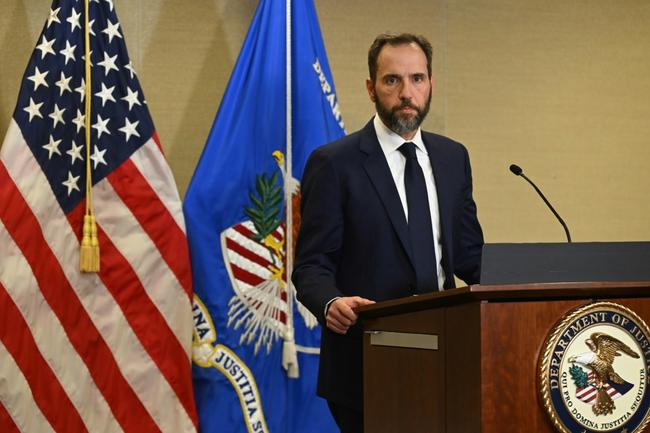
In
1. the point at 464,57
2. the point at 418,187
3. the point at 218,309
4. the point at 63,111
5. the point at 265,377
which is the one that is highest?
the point at 464,57

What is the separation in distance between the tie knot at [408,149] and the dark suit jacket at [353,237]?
0.21ft

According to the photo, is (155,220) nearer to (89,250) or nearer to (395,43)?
(89,250)

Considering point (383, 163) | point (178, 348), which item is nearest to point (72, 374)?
point (178, 348)

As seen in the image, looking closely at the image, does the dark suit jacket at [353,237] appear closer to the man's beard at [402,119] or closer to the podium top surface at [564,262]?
the man's beard at [402,119]

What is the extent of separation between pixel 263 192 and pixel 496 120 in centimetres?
135

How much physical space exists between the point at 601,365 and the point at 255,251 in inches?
91.2

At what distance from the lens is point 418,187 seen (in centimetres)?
269

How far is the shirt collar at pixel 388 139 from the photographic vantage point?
2752mm

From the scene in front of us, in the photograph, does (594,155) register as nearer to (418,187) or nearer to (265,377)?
(265,377)

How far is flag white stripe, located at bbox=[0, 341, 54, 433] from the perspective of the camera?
369 cm

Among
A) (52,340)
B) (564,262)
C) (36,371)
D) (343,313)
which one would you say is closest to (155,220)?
(52,340)

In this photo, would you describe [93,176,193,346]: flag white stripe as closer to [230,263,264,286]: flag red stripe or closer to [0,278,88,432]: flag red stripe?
[230,263,264,286]: flag red stripe

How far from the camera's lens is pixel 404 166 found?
108 inches

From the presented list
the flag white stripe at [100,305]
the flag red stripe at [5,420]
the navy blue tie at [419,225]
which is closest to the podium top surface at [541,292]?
the navy blue tie at [419,225]
